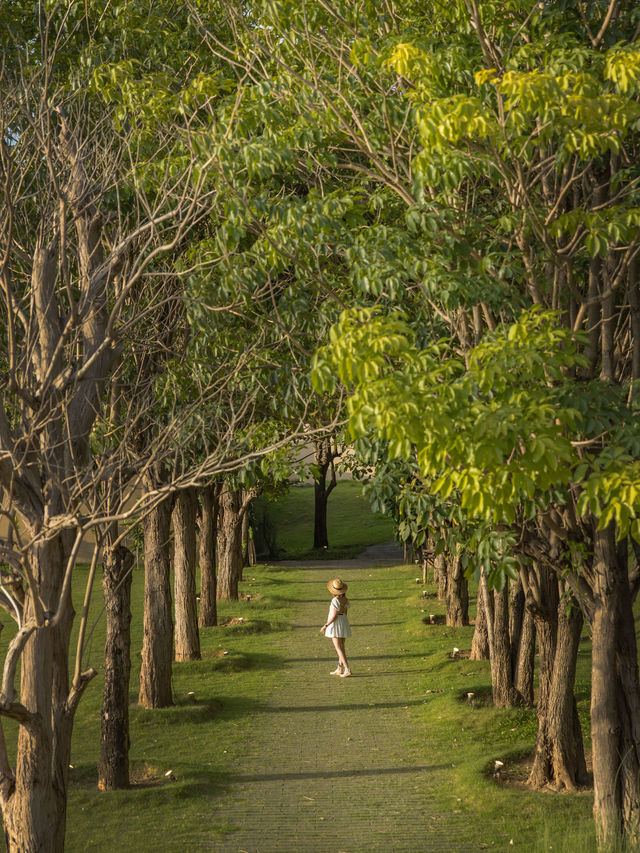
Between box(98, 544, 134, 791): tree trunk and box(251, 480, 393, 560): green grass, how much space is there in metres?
31.9

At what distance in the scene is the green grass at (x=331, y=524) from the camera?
46.7m

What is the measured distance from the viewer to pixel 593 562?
937cm

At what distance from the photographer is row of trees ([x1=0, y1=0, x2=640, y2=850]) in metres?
6.92

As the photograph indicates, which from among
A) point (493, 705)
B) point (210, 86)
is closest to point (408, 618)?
point (493, 705)

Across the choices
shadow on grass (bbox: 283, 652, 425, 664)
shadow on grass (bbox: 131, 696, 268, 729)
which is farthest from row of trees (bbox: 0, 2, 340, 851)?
shadow on grass (bbox: 283, 652, 425, 664)

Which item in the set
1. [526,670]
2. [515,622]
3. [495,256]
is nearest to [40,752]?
[495,256]

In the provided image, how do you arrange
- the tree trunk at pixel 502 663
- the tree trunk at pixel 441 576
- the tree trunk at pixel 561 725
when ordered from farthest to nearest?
the tree trunk at pixel 441 576, the tree trunk at pixel 502 663, the tree trunk at pixel 561 725

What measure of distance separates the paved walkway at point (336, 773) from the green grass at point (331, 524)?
85.6 feet

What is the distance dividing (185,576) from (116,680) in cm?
670

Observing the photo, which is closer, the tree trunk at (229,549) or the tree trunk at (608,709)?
the tree trunk at (608,709)

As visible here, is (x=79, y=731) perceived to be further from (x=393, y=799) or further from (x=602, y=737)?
(x=602, y=737)

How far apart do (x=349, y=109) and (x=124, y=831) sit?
7.76 metres

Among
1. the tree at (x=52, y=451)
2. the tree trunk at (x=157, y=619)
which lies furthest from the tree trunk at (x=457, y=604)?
the tree at (x=52, y=451)

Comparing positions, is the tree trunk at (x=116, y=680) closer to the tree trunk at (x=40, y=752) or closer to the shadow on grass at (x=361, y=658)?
the tree trunk at (x=40, y=752)
